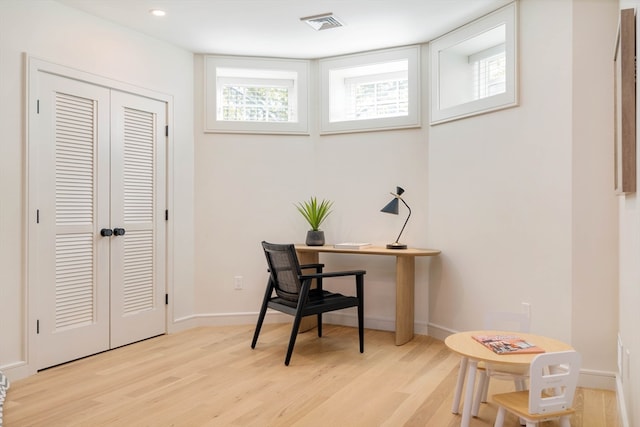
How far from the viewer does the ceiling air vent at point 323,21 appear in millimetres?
3523

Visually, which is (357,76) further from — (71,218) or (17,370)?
(17,370)

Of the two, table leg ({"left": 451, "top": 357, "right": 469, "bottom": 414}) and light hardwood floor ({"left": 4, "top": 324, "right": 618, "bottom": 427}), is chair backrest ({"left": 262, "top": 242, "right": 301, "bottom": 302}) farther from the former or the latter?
table leg ({"left": 451, "top": 357, "right": 469, "bottom": 414})

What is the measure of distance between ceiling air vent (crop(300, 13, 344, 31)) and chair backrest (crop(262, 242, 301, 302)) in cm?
171

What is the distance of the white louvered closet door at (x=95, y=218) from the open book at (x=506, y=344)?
2699 millimetres

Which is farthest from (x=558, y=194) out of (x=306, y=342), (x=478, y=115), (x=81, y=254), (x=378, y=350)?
(x=81, y=254)

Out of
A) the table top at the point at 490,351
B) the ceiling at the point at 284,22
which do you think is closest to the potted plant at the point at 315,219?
the ceiling at the point at 284,22

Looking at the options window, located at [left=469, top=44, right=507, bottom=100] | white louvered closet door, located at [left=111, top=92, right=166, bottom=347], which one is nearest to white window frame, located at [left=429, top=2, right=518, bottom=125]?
window, located at [left=469, top=44, right=507, bottom=100]

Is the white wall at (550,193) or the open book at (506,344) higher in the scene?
the white wall at (550,193)

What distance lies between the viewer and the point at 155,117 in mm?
4012

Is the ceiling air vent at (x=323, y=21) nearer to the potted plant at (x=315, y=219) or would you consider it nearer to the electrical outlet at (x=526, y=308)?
the potted plant at (x=315, y=219)

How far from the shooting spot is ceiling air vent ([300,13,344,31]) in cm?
352

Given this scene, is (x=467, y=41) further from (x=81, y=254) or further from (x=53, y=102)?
(x=81, y=254)

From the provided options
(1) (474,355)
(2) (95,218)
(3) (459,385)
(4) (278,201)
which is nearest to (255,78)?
(4) (278,201)

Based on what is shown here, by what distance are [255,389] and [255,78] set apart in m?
3.00
